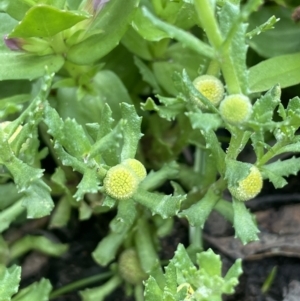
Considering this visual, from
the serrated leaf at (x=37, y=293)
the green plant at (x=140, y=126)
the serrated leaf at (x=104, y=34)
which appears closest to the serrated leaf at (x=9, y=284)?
the green plant at (x=140, y=126)

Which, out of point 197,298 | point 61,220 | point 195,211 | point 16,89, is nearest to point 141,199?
point 195,211

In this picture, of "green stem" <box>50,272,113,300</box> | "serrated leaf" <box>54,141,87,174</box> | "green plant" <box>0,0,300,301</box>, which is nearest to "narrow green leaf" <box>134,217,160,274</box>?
"green plant" <box>0,0,300,301</box>

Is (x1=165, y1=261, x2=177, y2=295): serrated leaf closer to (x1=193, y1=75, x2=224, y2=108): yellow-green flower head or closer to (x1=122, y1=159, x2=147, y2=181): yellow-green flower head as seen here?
(x1=122, y1=159, x2=147, y2=181): yellow-green flower head

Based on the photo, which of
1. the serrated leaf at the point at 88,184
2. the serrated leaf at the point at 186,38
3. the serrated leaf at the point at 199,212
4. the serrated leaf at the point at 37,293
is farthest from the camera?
the serrated leaf at the point at 37,293

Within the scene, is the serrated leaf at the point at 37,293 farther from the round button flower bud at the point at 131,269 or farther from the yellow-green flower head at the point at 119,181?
the yellow-green flower head at the point at 119,181

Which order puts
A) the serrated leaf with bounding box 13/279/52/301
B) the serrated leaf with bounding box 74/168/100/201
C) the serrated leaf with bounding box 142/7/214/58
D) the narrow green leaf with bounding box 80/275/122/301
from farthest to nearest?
1. the narrow green leaf with bounding box 80/275/122/301
2. the serrated leaf with bounding box 13/279/52/301
3. the serrated leaf with bounding box 74/168/100/201
4. the serrated leaf with bounding box 142/7/214/58

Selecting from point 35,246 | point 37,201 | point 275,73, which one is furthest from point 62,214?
point 275,73
